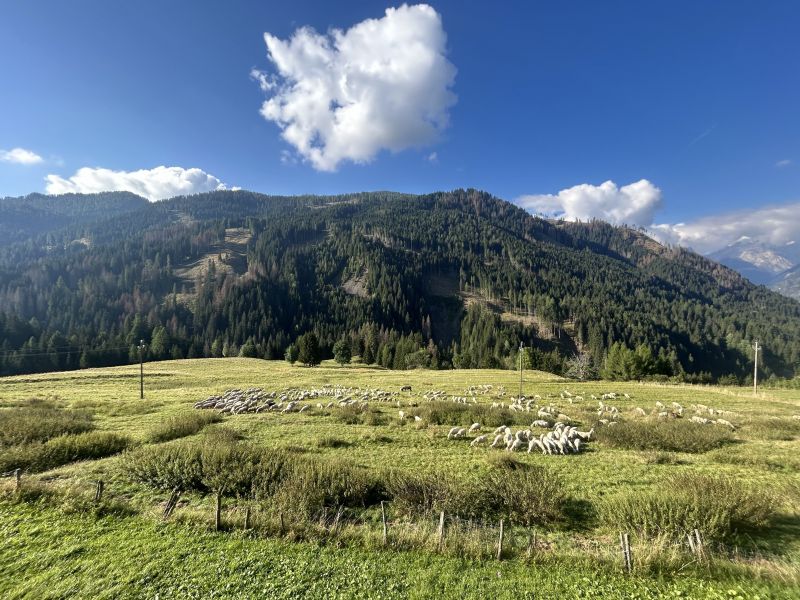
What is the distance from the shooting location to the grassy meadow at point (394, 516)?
910 centimetres

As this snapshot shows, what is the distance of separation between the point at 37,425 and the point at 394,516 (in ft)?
88.3

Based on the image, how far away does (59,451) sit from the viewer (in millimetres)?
19609

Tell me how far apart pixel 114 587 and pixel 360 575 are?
6.27 m

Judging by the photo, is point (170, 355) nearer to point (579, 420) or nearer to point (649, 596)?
point (579, 420)

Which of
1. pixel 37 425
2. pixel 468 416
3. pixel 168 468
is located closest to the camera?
pixel 168 468

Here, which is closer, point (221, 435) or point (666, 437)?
point (221, 435)

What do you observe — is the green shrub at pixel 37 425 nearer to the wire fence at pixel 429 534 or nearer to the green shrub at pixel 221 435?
the green shrub at pixel 221 435

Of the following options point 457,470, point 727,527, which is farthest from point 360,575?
point 727,527

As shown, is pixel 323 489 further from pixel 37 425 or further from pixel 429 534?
pixel 37 425

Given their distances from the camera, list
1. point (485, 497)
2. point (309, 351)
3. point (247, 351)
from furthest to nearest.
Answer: point (247, 351)
point (309, 351)
point (485, 497)

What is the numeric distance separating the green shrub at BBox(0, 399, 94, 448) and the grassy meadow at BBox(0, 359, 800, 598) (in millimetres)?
177

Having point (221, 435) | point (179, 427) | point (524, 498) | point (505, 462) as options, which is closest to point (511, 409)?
point (505, 462)

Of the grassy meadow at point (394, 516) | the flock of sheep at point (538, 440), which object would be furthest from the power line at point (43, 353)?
the flock of sheep at point (538, 440)

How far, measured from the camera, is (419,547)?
10.7m
